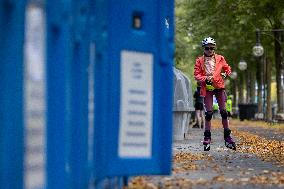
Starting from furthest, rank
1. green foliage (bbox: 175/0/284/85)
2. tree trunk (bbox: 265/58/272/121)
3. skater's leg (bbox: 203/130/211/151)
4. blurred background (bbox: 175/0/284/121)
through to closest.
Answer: tree trunk (bbox: 265/58/272/121)
blurred background (bbox: 175/0/284/121)
green foliage (bbox: 175/0/284/85)
skater's leg (bbox: 203/130/211/151)

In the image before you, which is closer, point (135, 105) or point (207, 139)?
point (135, 105)

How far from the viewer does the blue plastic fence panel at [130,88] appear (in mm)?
5844

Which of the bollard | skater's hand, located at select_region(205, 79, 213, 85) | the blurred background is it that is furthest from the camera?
the blurred background

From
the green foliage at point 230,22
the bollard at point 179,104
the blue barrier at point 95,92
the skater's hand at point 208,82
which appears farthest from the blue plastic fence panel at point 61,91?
the green foliage at point 230,22

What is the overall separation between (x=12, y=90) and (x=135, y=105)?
1.55 metres

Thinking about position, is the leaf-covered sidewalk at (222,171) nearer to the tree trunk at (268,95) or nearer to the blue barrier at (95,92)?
the blue barrier at (95,92)

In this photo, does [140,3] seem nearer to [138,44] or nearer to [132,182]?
[138,44]

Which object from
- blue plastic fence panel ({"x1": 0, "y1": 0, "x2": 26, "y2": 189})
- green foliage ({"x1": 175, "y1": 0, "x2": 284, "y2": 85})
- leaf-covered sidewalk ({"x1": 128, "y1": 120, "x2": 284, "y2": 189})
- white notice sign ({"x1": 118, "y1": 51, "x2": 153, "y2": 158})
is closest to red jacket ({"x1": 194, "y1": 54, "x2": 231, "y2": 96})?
leaf-covered sidewalk ({"x1": 128, "y1": 120, "x2": 284, "y2": 189})

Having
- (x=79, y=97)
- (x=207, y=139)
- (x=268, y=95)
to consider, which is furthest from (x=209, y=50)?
(x=268, y=95)

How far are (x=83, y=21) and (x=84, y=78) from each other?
38 centimetres

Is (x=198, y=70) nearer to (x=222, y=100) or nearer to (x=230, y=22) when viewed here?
(x=222, y=100)

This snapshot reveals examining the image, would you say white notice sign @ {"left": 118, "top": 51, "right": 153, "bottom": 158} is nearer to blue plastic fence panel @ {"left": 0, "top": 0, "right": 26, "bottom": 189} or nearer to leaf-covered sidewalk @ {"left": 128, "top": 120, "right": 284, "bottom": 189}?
blue plastic fence panel @ {"left": 0, "top": 0, "right": 26, "bottom": 189}

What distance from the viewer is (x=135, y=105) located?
591cm

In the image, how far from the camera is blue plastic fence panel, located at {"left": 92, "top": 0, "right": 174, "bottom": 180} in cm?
584
